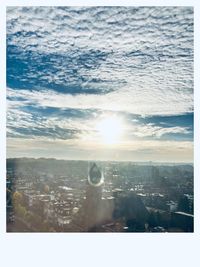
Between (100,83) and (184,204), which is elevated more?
(100,83)

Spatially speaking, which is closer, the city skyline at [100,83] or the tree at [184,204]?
the city skyline at [100,83]

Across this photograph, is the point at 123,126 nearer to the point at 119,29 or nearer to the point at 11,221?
the point at 119,29

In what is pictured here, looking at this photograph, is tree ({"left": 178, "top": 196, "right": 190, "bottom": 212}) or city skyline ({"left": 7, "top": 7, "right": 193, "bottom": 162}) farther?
tree ({"left": 178, "top": 196, "right": 190, "bottom": 212})

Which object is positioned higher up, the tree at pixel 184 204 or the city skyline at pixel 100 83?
the city skyline at pixel 100 83

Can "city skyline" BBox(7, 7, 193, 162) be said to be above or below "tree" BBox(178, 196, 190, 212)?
above

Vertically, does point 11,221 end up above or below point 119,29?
below
